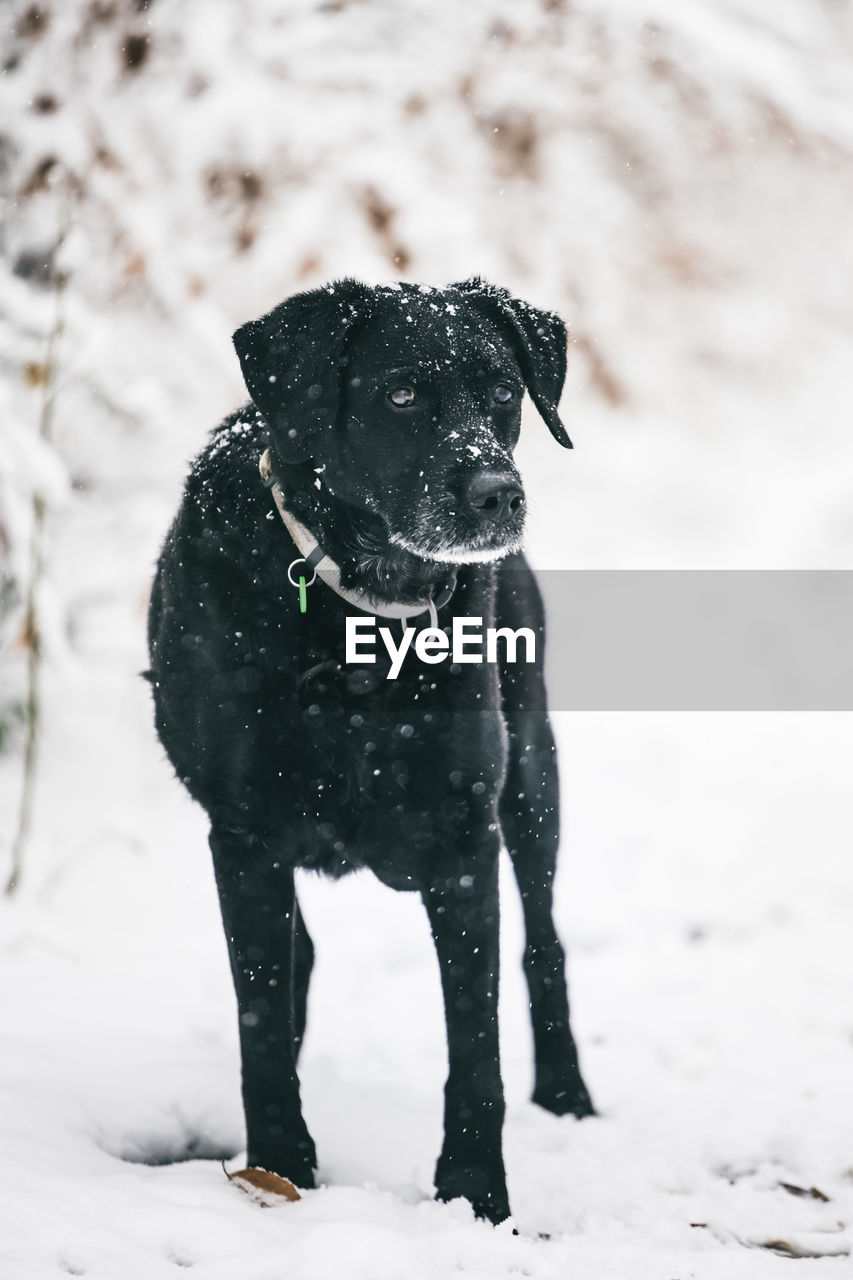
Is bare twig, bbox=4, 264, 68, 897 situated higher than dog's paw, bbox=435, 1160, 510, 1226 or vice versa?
bare twig, bbox=4, 264, 68, 897

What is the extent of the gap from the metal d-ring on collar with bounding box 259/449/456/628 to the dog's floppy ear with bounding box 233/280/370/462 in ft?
0.34

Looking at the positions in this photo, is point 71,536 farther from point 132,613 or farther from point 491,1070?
point 491,1070

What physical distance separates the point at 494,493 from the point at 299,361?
496 millimetres

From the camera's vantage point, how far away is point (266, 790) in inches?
88.0

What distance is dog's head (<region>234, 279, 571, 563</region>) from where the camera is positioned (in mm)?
2330

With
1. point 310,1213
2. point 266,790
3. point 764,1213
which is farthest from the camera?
point 764,1213

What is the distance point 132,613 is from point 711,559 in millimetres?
4453

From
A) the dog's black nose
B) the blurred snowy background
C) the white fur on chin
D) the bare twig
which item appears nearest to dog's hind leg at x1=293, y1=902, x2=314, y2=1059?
the blurred snowy background

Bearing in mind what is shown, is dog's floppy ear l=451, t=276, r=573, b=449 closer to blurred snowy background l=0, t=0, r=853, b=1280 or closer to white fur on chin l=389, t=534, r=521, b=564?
white fur on chin l=389, t=534, r=521, b=564

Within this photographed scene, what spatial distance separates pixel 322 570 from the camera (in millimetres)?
2326

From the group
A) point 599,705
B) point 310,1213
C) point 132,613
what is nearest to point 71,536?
point 132,613

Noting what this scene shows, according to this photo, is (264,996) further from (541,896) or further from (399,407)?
(399,407)

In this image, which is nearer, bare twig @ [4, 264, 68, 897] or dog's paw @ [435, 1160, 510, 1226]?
dog's paw @ [435, 1160, 510, 1226]

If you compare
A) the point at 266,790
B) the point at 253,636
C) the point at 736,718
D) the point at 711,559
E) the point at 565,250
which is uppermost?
the point at 565,250
